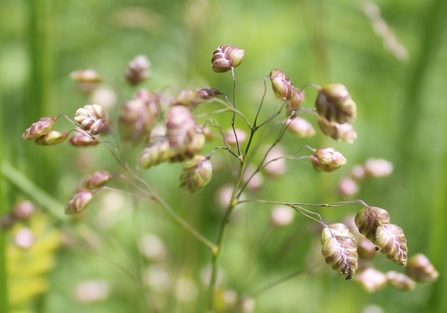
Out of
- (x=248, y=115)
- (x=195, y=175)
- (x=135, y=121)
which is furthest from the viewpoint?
(x=248, y=115)

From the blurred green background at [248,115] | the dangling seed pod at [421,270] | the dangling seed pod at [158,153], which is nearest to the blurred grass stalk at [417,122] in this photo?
the blurred green background at [248,115]

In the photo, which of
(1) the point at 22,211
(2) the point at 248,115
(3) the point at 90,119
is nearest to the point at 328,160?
(3) the point at 90,119

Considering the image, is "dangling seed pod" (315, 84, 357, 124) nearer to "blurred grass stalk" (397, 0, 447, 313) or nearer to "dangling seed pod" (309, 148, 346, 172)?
"dangling seed pod" (309, 148, 346, 172)

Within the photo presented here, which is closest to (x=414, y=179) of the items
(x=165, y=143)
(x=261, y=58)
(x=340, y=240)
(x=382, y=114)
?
(x=382, y=114)

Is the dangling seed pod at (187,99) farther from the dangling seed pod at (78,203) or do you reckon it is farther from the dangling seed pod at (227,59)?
the dangling seed pod at (78,203)

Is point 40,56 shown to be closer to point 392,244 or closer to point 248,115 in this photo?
point 248,115

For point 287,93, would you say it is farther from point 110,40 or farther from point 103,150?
point 110,40
